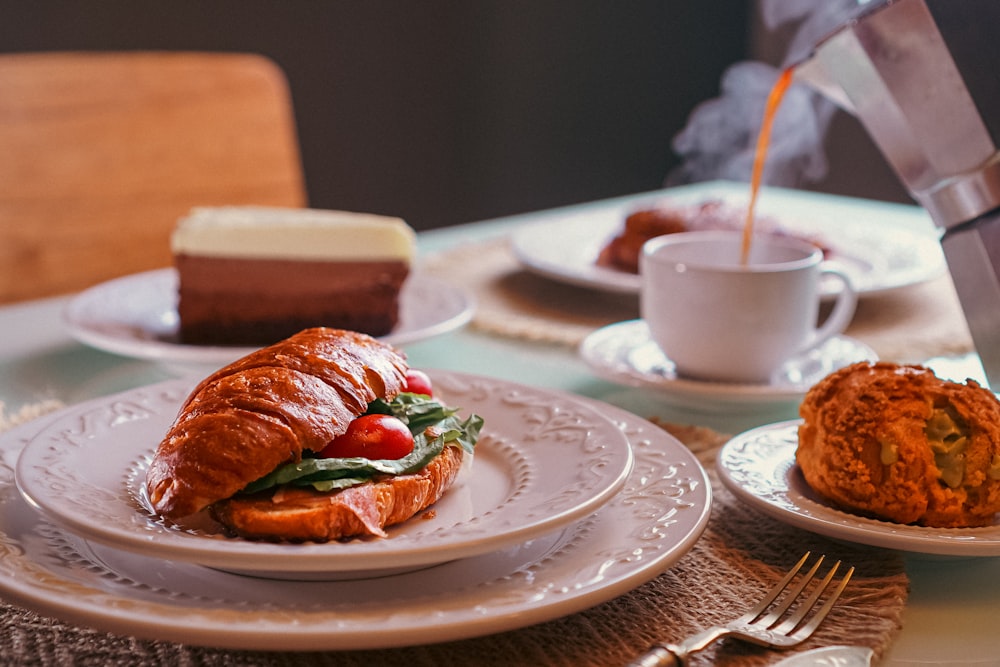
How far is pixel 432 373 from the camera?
1.05 metres

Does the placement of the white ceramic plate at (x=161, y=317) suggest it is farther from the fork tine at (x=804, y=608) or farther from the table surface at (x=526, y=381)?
the fork tine at (x=804, y=608)

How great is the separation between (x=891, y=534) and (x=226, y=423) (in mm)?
452

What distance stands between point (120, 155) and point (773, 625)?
78.0 inches

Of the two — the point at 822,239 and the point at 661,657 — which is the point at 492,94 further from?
the point at 661,657

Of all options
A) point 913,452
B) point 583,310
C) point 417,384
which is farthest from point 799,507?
point 583,310

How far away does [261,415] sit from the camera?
0.73 metres

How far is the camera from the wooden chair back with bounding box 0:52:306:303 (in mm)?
2182

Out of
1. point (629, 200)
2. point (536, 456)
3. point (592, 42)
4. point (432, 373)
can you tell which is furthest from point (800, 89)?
point (592, 42)

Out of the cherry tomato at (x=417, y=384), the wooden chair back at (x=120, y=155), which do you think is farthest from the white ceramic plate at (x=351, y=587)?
the wooden chair back at (x=120, y=155)

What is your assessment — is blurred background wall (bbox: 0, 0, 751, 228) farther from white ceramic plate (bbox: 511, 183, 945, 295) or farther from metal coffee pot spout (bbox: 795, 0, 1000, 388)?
metal coffee pot spout (bbox: 795, 0, 1000, 388)

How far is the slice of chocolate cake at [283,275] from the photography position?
4.54 feet

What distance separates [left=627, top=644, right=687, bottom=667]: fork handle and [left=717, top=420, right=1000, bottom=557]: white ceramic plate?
20cm

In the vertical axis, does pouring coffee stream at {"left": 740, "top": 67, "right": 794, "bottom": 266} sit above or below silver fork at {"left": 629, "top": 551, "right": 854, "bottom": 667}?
above

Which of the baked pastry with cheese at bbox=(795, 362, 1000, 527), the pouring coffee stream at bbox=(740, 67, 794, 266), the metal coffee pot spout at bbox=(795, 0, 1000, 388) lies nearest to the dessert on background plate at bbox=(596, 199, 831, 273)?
the pouring coffee stream at bbox=(740, 67, 794, 266)
